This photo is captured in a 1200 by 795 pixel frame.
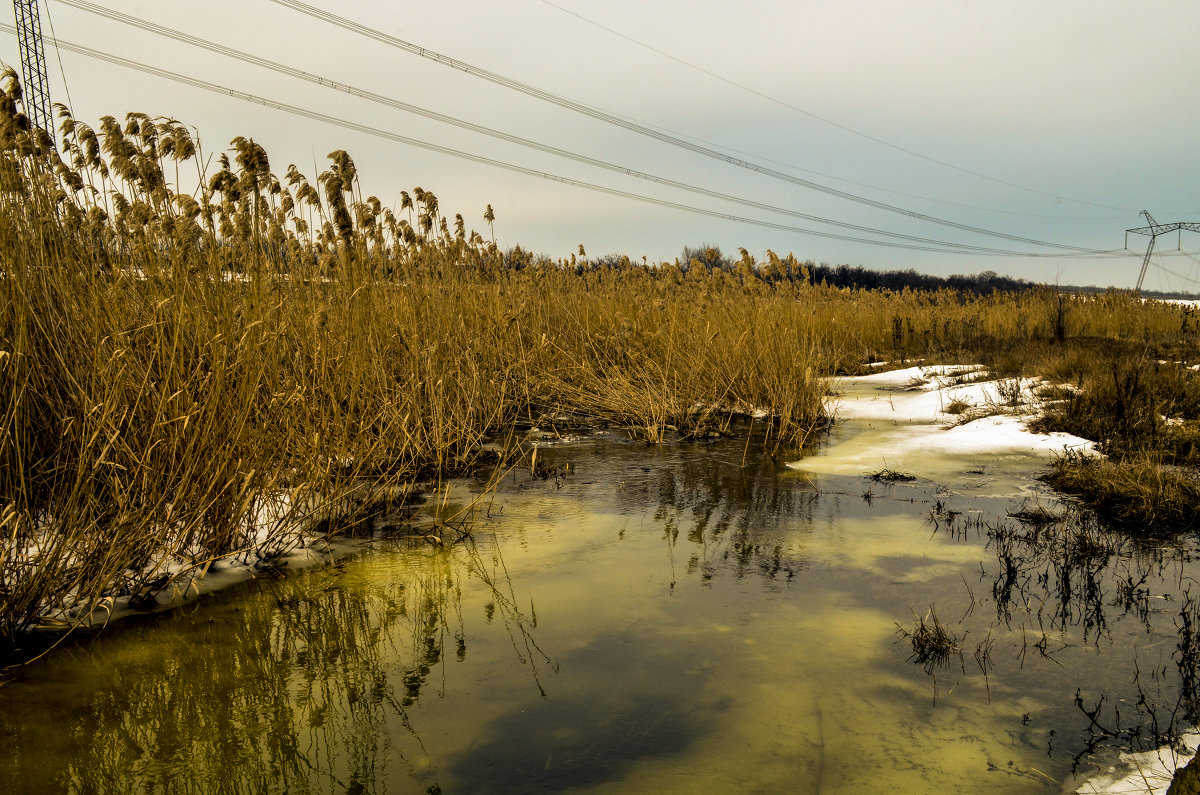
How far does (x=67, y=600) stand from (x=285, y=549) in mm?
1004

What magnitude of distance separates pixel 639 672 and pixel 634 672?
18 mm

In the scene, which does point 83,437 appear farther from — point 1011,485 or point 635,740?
point 1011,485

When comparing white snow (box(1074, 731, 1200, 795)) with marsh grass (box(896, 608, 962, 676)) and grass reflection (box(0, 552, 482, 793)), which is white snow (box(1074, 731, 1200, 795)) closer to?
marsh grass (box(896, 608, 962, 676))

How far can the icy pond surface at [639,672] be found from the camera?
2.12m

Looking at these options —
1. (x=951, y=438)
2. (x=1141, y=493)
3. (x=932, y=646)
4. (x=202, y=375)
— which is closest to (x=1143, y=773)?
(x=932, y=646)

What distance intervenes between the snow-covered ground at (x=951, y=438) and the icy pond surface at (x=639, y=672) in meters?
1.56

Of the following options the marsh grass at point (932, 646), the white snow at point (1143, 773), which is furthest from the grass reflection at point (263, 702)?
the white snow at point (1143, 773)

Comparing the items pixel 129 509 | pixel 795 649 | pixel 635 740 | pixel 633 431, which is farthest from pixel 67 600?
pixel 633 431

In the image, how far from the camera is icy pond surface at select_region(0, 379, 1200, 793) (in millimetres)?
2121

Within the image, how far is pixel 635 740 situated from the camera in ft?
7.37

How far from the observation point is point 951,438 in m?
7.03

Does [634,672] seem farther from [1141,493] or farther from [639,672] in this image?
[1141,493]

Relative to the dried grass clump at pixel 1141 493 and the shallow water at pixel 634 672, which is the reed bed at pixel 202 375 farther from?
the dried grass clump at pixel 1141 493

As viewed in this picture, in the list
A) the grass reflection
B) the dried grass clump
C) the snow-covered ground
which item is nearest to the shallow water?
the grass reflection
